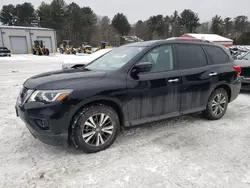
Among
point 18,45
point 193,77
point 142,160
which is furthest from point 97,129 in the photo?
point 18,45

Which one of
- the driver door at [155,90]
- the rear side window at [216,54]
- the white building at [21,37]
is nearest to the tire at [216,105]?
the rear side window at [216,54]

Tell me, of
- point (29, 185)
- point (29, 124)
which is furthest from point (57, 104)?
point (29, 185)

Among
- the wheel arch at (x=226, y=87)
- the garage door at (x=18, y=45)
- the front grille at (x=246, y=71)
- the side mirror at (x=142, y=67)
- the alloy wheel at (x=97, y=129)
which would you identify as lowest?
the alloy wheel at (x=97, y=129)

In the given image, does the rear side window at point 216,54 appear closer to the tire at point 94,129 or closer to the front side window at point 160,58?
the front side window at point 160,58

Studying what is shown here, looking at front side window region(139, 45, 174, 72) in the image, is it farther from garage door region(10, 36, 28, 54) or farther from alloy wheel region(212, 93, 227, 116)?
garage door region(10, 36, 28, 54)

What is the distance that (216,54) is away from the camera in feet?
14.3

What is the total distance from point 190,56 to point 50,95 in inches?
106

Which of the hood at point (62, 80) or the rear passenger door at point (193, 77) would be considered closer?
the hood at point (62, 80)

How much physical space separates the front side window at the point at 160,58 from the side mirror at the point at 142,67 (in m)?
0.23


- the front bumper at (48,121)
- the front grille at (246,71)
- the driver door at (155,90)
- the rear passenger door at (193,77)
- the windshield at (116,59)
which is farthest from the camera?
the front grille at (246,71)

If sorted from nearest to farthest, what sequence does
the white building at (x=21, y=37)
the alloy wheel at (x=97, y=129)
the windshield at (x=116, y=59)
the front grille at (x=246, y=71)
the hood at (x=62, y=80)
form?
1. the hood at (x=62, y=80)
2. the alloy wheel at (x=97, y=129)
3. the windshield at (x=116, y=59)
4. the front grille at (x=246, y=71)
5. the white building at (x=21, y=37)

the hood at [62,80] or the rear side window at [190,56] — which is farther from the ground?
the rear side window at [190,56]

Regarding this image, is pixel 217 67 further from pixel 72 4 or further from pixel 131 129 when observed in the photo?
pixel 72 4

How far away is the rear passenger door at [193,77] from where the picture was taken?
12.2 ft
